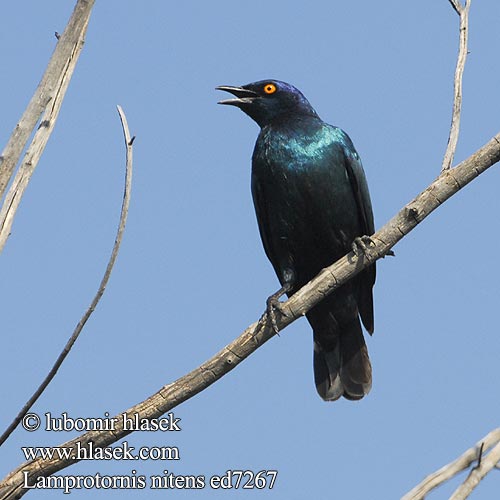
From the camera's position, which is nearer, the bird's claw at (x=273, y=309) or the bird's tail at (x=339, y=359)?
the bird's claw at (x=273, y=309)

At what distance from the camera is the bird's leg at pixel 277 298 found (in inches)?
200

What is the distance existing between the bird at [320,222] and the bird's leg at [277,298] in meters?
0.01

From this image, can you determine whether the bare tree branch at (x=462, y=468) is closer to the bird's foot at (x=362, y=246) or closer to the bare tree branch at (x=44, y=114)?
the bare tree branch at (x=44, y=114)

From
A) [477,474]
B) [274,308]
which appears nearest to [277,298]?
[274,308]

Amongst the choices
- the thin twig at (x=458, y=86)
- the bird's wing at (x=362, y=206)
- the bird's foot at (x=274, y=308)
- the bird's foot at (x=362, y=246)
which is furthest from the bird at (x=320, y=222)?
the thin twig at (x=458, y=86)

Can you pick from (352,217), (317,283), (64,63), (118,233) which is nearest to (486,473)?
(118,233)

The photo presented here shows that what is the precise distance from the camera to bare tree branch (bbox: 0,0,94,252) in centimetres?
344

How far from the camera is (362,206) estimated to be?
6.55 m

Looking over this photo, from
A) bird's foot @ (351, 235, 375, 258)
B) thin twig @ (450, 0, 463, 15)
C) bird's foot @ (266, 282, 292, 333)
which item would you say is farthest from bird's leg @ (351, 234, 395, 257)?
thin twig @ (450, 0, 463, 15)

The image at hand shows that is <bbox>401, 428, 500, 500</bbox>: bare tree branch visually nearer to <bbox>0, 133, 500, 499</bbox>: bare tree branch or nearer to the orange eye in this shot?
<bbox>0, 133, 500, 499</bbox>: bare tree branch

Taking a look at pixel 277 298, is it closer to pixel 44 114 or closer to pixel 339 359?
pixel 339 359

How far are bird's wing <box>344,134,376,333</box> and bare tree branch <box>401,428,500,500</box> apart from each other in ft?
12.9

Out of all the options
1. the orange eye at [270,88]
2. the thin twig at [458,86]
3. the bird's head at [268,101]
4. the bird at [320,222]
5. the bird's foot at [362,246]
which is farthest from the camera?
the orange eye at [270,88]

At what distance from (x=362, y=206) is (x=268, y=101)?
125 centimetres
